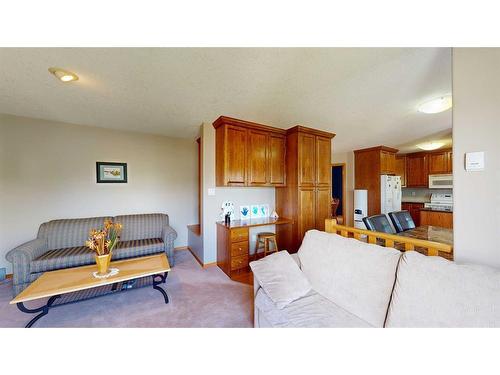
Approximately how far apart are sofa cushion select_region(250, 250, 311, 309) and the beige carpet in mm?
573

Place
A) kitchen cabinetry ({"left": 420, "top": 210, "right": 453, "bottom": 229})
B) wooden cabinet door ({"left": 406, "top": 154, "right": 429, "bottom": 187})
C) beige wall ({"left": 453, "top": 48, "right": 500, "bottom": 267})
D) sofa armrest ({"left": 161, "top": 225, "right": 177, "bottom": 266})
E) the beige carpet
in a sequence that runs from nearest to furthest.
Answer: beige wall ({"left": 453, "top": 48, "right": 500, "bottom": 267})
the beige carpet
sofa armrest ({"left": 161, "top": 225, "right": 177, "bottom": 266})
kitchen cabinetry ({"left": 420, "top": 210, "right": 453, "bottom": 229})
wooden cabinet door ({"left": 406, "top": 154, "right": 429, "bottom": 187})

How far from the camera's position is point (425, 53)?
166cm

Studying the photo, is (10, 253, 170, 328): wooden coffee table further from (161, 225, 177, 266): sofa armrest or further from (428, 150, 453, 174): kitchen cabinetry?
(428, 150, 453, 174): kitchen cabinetry

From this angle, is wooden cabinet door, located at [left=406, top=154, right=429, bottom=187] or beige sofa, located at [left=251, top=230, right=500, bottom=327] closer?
beige sofa, located at [left=251, top=230, right=500, bottom=327]

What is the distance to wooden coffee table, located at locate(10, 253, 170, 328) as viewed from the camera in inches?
57.3

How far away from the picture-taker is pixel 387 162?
14.6ft

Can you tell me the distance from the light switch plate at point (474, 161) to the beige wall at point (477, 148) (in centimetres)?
2

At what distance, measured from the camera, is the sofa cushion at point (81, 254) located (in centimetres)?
210

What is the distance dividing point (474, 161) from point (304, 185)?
6.33 feet

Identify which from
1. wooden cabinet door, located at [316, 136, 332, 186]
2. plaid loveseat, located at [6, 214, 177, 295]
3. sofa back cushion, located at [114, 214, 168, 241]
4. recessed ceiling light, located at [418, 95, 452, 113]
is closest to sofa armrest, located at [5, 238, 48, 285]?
plaid loveseat, located at [6, 214, 177, 295]

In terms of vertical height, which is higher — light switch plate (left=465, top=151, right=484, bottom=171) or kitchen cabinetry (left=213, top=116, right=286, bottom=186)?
kitchen cabinetry (left=213, top=116, right=286, bottom=186)

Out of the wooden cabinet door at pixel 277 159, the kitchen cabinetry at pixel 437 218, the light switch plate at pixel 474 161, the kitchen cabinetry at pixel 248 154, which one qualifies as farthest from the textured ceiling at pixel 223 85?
the kitchen cabinetry at pixel 437 218
